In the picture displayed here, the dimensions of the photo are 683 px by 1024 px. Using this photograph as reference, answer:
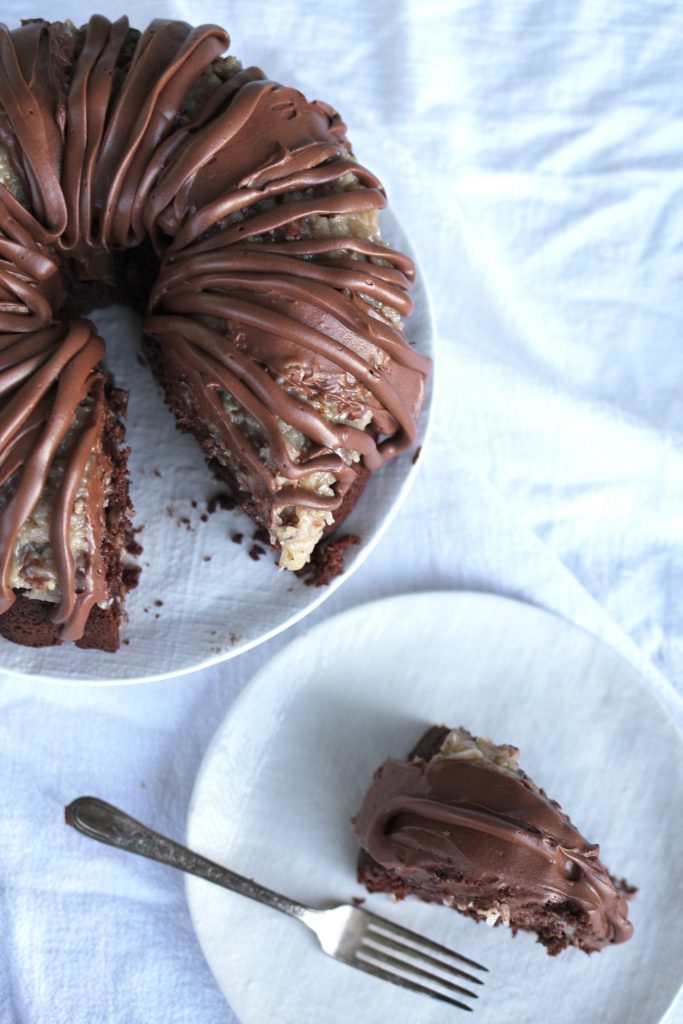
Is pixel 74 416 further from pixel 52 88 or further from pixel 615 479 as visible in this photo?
pixel 615 479

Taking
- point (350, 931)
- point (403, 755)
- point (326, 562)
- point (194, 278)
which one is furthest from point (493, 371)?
point (350, 931)

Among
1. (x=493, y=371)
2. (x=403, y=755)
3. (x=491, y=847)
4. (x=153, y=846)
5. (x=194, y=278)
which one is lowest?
(x=153, y=846)

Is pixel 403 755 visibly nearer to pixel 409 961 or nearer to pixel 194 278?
pixel 409 961

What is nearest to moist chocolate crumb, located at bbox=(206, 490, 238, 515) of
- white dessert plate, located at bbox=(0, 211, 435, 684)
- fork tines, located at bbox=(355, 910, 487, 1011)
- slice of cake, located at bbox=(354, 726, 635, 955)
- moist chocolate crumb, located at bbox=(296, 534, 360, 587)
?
white dessert plate, located at bbox=(0, 211, 435, 684)

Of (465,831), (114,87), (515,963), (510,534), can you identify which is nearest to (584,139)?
(510,534)

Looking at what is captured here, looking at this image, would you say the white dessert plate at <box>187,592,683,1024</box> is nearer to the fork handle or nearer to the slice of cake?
the fork handle

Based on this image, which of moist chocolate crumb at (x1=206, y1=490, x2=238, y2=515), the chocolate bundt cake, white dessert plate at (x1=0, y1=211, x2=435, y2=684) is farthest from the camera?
moist chocolate crumb at (x1=206, y1=490, x2=238, y2=515)
